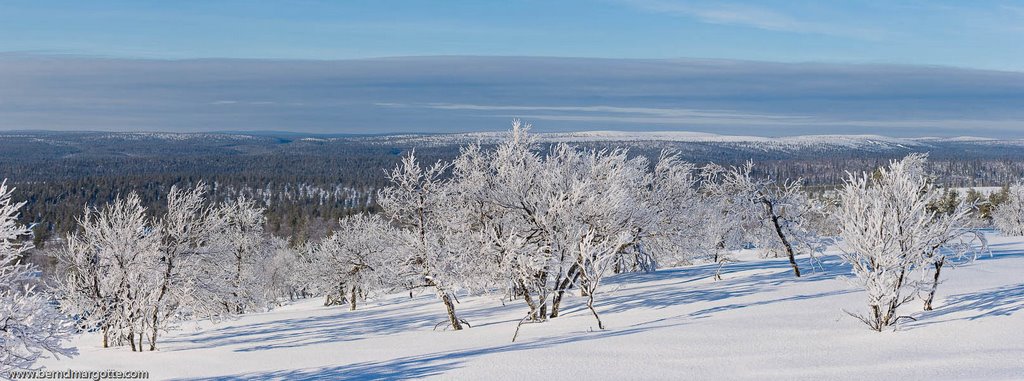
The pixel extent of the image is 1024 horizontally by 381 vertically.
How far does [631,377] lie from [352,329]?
620 inches

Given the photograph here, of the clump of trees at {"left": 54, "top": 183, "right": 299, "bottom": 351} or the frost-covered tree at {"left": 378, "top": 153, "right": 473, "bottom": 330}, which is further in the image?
the frost-covered tree at {"left": 378, "top": 153, "right": 473, "bottom": 330}

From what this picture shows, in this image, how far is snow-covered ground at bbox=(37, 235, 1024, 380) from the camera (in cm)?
1623

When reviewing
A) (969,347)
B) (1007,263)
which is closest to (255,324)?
(969,347)

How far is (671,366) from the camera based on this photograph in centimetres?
1675

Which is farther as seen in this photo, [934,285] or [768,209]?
[768,209]

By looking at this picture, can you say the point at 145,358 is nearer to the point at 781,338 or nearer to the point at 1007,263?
the point at 781,338

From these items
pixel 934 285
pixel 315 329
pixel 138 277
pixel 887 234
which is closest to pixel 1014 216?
pixel 934 285

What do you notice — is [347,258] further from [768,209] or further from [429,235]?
[768,209]

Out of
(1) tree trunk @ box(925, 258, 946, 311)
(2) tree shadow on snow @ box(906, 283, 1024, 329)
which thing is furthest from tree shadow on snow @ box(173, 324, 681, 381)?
(1) tree trunk @ box(925, 258, 946, 311)

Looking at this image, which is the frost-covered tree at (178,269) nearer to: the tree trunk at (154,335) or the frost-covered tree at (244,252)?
the tree trunk at (154,335)

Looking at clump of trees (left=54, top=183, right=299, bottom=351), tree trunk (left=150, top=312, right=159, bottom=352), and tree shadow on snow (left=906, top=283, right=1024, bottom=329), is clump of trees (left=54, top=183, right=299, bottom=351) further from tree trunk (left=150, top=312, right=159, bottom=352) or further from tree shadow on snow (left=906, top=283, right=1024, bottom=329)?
tree shadow on snow (left=906, top=283, right=1024, bottom=329)

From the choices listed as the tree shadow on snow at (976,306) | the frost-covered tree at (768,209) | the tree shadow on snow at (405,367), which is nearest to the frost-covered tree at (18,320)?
the tree shadow on snow at (405,367)

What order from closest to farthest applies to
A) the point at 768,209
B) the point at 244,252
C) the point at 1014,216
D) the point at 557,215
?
the point at 557,215 < the point at 768,209 < the point at 244,252 < the point at 1014,216

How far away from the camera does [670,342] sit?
63.0ft
